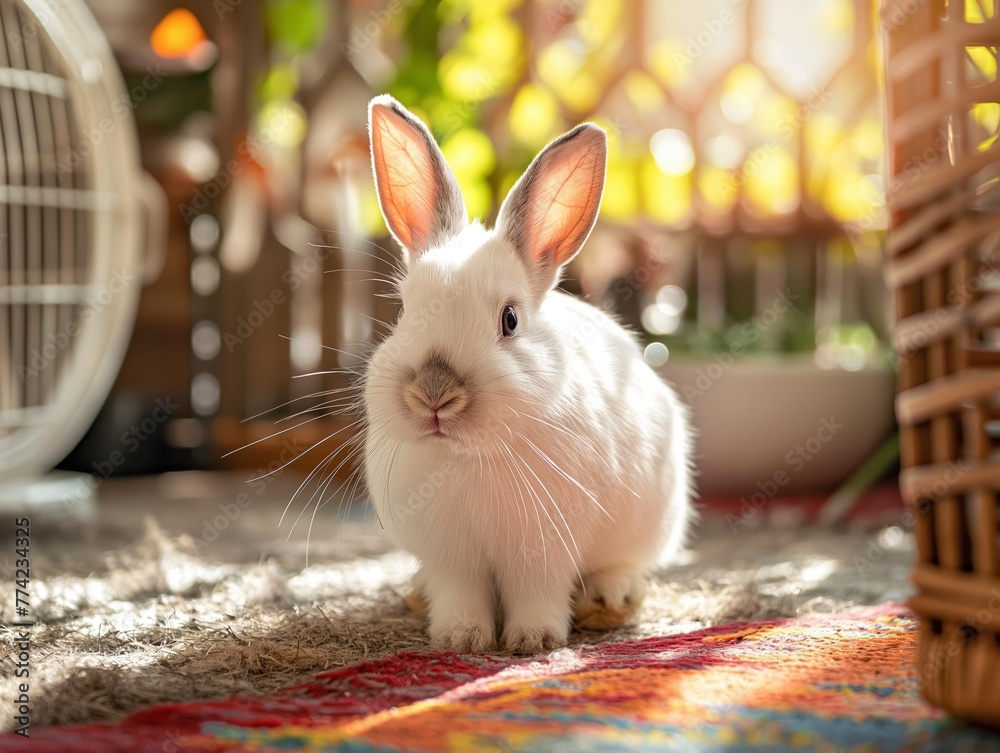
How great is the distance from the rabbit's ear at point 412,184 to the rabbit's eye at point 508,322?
0.74 feet

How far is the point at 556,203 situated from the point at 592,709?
857 mm

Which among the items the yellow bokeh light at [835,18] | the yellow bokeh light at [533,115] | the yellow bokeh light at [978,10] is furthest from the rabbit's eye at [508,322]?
the yellow bokeh light at [835,18]

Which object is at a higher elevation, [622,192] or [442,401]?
[622,192]

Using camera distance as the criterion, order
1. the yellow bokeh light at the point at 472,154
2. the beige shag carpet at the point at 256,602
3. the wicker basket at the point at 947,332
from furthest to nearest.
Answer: the yellow bokeh light at the point at 472,154 → the beige shag carpet at the point at 256,602 → the wicker basket at the point at 947,332

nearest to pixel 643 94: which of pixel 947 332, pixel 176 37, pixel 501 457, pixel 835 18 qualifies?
pixel 835 18

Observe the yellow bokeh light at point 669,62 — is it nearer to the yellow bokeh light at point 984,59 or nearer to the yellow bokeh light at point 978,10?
the yellow bokeh light at point 984,59

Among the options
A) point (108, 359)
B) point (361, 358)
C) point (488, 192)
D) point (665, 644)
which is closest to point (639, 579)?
point (665, 644)

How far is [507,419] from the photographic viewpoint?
4.54 ft

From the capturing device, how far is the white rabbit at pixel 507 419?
1391 mm

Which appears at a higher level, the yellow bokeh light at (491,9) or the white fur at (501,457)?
the yellow bokeh light at (491,9)

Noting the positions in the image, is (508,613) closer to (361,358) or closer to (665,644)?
(665,644)

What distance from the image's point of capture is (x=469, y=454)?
1.40m

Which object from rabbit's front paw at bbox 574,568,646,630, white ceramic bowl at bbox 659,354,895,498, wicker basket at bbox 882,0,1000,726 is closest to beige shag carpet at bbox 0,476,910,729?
rabbit's front paw at bbox 574,568,646,630

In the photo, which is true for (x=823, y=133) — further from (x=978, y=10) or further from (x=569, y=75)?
(x=978, y=10)
